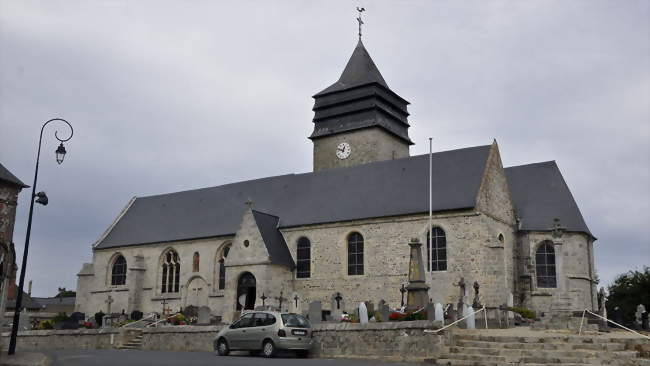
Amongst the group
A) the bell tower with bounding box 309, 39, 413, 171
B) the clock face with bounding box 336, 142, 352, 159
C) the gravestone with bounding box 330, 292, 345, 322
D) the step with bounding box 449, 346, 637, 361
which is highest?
the bell tower with bounding box 309, 39, 413, 171

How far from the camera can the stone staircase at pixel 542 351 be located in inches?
A: 565

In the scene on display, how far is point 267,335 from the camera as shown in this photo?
56.8 feet

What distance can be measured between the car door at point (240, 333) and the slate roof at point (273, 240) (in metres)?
9.92

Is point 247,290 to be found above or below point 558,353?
above

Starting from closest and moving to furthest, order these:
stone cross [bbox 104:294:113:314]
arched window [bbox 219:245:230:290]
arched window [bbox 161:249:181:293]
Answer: arched window [bbox 219:245:230:290]
stone cross [bbox 104:294:113:314]
arched window [bbox 161:249:181:293]

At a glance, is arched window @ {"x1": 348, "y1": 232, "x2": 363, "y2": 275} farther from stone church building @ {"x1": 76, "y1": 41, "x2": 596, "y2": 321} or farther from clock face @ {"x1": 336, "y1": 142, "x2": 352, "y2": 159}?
clock face @ {"x1": 336, "y1": 142, "x2": 352, "y2": 159}

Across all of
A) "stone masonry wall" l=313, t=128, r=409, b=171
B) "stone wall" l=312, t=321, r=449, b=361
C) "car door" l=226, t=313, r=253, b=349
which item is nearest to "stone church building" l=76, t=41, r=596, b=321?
"stone masonry wall" l=313, t=128, r=409, b=171

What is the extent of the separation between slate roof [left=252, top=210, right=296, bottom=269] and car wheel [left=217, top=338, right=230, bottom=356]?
988 cm

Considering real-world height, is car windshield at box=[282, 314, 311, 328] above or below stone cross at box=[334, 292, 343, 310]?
below

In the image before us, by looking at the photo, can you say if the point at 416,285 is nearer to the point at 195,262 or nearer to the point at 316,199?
the point at 316,199

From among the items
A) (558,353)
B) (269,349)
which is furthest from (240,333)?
(558,353)

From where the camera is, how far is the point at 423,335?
640 inches

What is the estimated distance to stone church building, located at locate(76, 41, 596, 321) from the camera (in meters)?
26.2

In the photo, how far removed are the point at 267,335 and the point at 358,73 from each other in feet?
89.8
